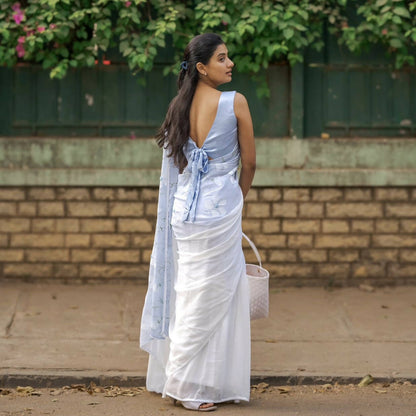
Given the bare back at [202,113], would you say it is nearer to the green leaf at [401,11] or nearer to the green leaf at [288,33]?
the green leaf at [288,33]

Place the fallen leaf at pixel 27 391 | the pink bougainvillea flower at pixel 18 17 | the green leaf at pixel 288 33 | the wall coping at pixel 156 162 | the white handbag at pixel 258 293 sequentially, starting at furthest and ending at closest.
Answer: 1. the wall coping at pixel 156 162
2. the pink bougainvillea flower at pixel 18 17
3. the green leaf at pixel 288 33
4. the fallen leaf at pixel 27 391
5. the white handbag at pixel 258 293

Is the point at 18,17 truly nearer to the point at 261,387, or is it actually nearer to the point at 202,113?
the point at 202,113

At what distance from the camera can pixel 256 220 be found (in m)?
8.96

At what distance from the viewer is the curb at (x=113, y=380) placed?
617cm

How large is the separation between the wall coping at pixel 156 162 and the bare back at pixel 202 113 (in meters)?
3.35

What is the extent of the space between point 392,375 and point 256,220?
292 centimetres

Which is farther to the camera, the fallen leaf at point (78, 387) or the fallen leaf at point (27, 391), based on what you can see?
the fallen leaf at point (78, 387)

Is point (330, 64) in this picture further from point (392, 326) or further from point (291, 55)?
point (392, 326)

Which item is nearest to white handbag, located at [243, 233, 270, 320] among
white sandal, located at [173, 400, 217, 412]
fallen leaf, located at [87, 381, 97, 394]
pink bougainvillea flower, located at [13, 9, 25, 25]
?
white sandal, located at [173, 400, 217, 412]

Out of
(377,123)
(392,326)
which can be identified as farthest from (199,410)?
(377,123)

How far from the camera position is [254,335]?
7340mm

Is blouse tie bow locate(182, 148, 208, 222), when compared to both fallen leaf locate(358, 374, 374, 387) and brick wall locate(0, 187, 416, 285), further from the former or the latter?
brick wall locate(0, 187, 416, 285)

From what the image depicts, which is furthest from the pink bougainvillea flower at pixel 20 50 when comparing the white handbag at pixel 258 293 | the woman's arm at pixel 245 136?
the white handbag at pixel 258 293

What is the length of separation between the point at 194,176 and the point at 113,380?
151cm
